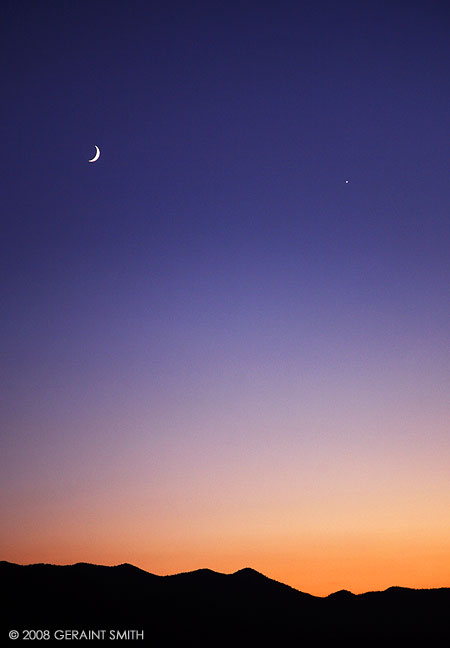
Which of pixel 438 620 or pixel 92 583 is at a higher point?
pixel 92 583

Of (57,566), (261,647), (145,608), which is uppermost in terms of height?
(57,566)

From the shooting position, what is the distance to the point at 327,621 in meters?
109

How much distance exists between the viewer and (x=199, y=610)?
11025 cm

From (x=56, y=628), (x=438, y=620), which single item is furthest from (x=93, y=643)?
(x=438, y=620)

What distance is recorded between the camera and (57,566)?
386 feet

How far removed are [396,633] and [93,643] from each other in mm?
51075

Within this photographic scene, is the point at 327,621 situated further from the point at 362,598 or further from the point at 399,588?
the point at 399,588

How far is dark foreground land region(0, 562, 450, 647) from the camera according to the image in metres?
100

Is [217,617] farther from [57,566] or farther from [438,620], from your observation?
[438,620]

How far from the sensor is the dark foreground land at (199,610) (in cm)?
10012

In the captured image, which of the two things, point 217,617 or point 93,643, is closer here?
point 93,643

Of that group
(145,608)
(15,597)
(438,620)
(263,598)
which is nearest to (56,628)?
(15,597)

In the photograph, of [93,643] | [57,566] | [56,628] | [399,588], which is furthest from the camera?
[399,588]

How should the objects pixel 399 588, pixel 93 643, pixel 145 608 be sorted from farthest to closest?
pixel 399 588 → pixel 145 608 → pixel 93 643
